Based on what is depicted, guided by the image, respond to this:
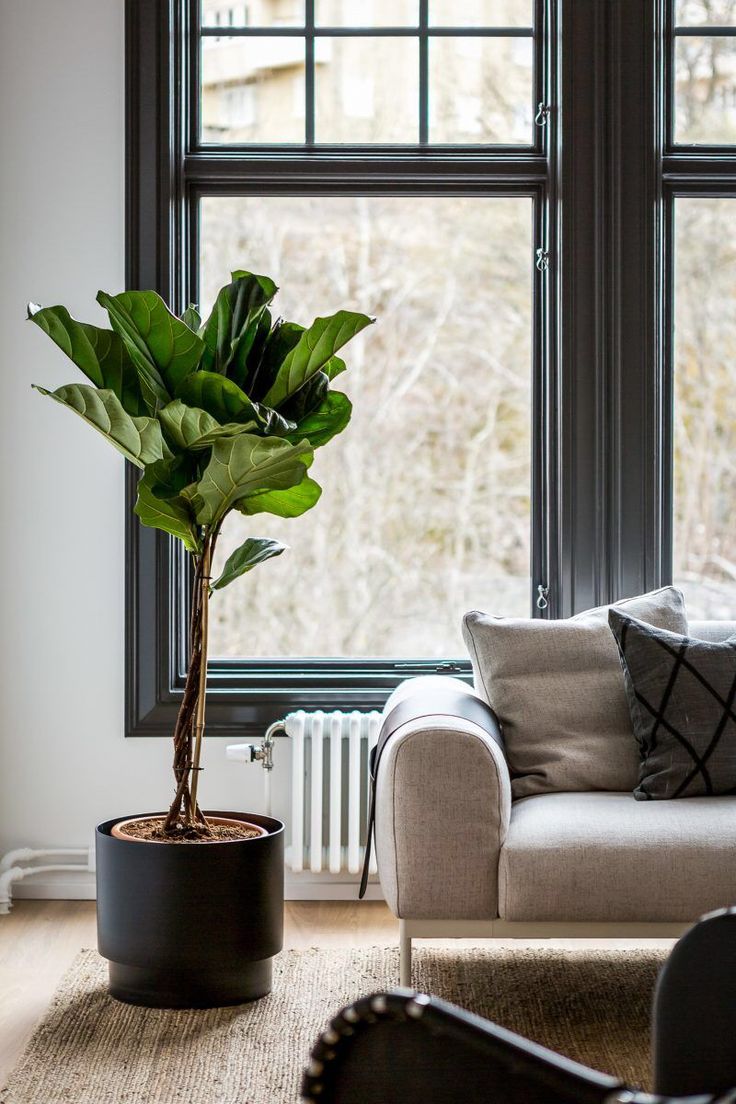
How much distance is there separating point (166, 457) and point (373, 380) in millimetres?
1183

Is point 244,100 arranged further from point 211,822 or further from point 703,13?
point 211,822

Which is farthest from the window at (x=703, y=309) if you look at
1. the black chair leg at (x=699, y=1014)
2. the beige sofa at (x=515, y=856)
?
the black chair leg at (x=699, y=1014)

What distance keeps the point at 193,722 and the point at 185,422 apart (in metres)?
0.67

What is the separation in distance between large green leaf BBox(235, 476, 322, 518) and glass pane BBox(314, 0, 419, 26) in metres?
1.67

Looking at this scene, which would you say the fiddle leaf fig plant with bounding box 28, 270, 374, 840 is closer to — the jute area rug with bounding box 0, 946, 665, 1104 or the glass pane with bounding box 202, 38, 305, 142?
the jute area rug with bounding box 0, 946, 665, 1104

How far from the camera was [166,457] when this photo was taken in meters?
2.39

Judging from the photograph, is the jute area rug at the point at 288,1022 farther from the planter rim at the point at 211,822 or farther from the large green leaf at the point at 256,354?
the large green leaf at the point at 256,354

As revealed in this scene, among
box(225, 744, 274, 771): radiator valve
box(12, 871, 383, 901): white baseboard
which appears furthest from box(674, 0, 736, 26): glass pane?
box(12, 871, 383, 901): white baseboard

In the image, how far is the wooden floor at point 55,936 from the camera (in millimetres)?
2457

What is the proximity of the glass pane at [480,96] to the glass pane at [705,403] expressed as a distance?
57cm

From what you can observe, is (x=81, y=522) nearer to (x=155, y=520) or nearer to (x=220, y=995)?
(x=155, y=520)

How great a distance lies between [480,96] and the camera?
342 centimetres

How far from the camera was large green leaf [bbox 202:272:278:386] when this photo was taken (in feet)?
8.09

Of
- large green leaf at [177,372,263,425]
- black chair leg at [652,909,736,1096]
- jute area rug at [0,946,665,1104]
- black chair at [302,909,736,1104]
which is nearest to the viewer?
black chair at [302,909,736,1104]
